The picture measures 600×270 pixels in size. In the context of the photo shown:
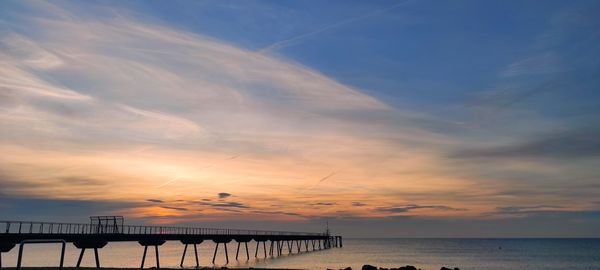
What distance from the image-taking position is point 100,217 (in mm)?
49344

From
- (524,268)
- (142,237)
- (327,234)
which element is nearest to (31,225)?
(142,237)

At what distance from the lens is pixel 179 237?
197 ft

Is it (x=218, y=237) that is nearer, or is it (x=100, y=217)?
(x=100, y=217)

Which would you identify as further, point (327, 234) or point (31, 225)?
point (327, 234)

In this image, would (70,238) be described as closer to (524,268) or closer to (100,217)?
(100,217)

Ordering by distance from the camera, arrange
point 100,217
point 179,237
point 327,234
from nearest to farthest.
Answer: point 100,217, point 179,237, point 327,234

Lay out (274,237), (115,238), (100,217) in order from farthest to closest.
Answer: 1. (274,237)
2. (100,217)
3. (115,238)

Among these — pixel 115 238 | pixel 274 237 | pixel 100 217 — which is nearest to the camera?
pixel 115 238

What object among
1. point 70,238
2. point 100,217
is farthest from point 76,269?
point 100,217

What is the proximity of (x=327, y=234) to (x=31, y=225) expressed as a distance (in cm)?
10025

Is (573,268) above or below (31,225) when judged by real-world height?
below

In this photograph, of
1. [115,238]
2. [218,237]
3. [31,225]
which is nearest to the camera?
[31,225]

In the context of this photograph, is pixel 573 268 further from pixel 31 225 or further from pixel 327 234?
pixel 31 225

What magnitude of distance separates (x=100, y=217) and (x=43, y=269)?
1640 cm
